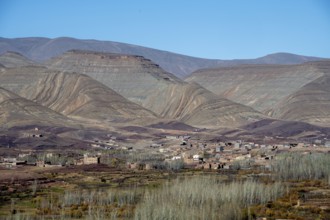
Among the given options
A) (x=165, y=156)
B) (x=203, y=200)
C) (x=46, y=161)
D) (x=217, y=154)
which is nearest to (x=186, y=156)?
(x=165, y=156)

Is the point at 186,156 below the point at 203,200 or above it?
above

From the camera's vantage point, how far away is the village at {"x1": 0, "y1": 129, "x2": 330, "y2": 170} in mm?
128875

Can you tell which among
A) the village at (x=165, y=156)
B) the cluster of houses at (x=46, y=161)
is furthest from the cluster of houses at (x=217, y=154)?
the cluster of houses at (x=46, y=161)

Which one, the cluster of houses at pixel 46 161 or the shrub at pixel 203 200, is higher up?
the cluster of houses at pixel 46 161

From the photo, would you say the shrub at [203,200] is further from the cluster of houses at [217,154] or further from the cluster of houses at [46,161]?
the cluster of houses at [46,161]

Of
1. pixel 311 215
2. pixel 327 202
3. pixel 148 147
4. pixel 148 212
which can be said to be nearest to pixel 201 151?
pixel 148 147

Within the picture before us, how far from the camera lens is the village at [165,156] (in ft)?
423

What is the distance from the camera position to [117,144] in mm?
187250

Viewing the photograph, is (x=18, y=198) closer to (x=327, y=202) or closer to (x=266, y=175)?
(x=327, y=202)

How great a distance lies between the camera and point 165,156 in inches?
5886

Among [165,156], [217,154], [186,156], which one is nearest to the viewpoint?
[186,156]

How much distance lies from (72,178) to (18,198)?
998 inches

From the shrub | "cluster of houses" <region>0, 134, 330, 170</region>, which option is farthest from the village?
the shrub

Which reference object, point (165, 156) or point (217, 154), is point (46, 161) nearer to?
point (165, 156)
